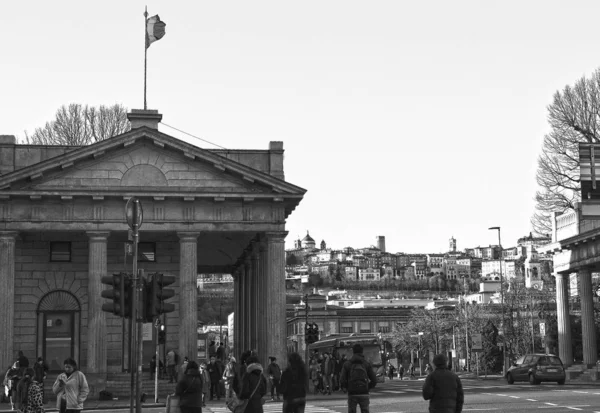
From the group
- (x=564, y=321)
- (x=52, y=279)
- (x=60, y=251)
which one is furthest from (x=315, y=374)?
(x=564, y=321)

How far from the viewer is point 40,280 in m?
47.8

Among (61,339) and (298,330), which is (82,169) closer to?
(61,339)

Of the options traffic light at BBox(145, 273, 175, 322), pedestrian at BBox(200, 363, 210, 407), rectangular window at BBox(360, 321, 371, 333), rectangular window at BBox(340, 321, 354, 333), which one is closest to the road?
pedestrian at BBox(200, 363, 210, 407)

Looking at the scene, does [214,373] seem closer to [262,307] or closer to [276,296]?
[276,296]

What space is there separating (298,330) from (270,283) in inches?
4240

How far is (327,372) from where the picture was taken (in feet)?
146

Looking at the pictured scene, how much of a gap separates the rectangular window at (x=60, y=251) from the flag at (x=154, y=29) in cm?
979

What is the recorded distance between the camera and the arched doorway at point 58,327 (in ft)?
155

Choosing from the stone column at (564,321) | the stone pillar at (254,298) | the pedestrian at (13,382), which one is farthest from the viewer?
the stone column at (564,321)

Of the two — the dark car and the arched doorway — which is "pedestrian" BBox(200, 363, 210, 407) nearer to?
the arched doorway

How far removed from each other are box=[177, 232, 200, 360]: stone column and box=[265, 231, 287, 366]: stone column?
308 cm

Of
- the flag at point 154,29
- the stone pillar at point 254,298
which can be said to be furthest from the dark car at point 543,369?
the flag at point 154,29

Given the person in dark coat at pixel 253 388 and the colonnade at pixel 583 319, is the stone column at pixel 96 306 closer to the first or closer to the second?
the colonnade at pixel 583 319

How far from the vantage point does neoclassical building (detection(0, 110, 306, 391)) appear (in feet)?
144
